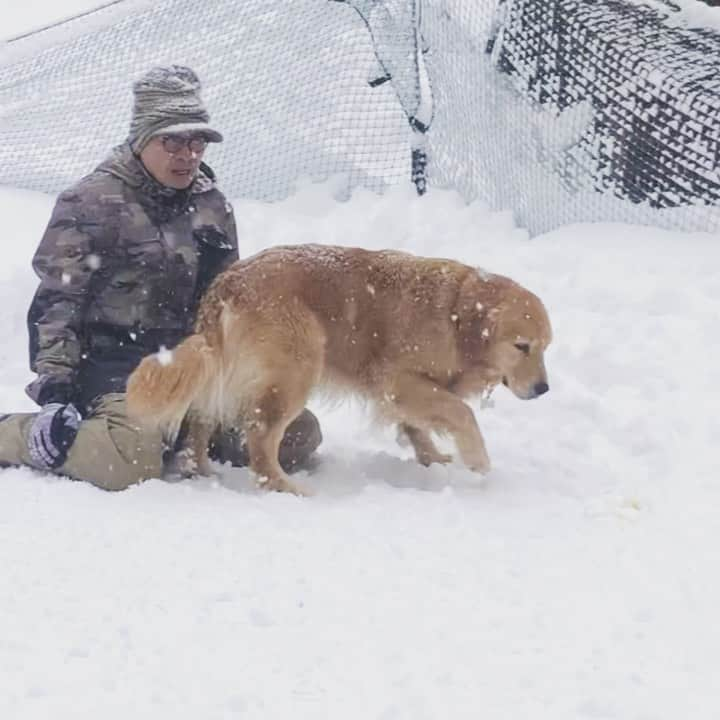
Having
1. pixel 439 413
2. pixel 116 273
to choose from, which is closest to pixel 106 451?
pixel 116 273

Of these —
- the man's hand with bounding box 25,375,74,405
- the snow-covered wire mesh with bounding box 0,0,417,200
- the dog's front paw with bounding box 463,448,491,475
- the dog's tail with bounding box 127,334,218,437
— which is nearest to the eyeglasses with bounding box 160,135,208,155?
the dog's tail with bounding box 127,334,218,437

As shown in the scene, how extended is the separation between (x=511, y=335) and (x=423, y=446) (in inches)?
25.2

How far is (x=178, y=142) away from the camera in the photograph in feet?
15.3

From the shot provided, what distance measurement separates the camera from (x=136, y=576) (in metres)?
3.34

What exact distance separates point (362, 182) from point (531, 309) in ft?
9.45

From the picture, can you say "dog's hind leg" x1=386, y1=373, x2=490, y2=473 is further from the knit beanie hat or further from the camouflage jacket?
the knit beanie hat

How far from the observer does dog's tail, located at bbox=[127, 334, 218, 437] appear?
4285 millimetres

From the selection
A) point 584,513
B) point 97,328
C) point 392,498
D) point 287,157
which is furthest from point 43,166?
point 584,513

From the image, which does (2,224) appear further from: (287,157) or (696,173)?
(696,173)

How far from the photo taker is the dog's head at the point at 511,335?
477 centimetres

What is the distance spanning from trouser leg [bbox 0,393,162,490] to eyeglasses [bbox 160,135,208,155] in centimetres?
106

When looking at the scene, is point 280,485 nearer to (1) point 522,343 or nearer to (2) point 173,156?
(1) point 522,343

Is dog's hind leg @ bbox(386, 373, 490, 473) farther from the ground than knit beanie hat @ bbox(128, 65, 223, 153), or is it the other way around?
knit beanie hat @ bbox(128, 65, 223, 153)

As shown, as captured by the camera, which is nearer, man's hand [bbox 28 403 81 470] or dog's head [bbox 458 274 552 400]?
man's hand [bbox 28 403 81 470]
